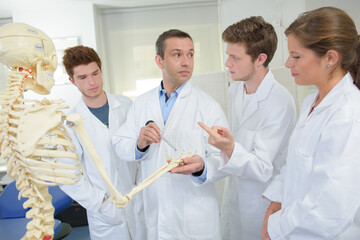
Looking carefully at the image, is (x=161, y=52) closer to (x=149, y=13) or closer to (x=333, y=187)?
(x=333, y=187)

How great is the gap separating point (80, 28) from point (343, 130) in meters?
3.57

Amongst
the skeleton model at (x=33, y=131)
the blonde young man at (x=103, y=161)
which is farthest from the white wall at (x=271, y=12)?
the skeleton model at (x=33, y=131)

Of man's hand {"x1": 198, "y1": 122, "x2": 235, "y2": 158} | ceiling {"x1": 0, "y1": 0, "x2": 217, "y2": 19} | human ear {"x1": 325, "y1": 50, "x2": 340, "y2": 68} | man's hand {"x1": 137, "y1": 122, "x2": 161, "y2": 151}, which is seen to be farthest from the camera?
ceiling {"x1": 0, "y1": 0, "x2": 217, "y2": 19}

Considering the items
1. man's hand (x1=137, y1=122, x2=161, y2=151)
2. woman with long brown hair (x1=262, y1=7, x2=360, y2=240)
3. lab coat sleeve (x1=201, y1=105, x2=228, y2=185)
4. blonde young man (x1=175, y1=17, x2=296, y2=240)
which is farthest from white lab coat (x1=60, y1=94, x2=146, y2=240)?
woman with long brown hair (x1=262, y1=7, x2=360, y2=240)

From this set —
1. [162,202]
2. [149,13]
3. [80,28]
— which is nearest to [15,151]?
[162,202]

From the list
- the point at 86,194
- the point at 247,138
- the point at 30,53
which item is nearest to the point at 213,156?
the point at 247,138

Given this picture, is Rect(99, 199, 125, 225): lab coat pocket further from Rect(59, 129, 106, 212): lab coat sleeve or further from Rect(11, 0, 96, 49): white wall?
Rect(11, 0, 96, 49): white wall

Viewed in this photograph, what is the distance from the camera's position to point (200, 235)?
4.68ft

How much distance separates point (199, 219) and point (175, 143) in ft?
1.35

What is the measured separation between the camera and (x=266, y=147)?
4.89 feet

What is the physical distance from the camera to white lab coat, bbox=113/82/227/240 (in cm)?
144

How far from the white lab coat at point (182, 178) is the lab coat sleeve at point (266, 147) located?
15 cm

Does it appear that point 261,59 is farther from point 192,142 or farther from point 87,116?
point 87,116

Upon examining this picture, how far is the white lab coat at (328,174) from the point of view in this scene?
894 mm
